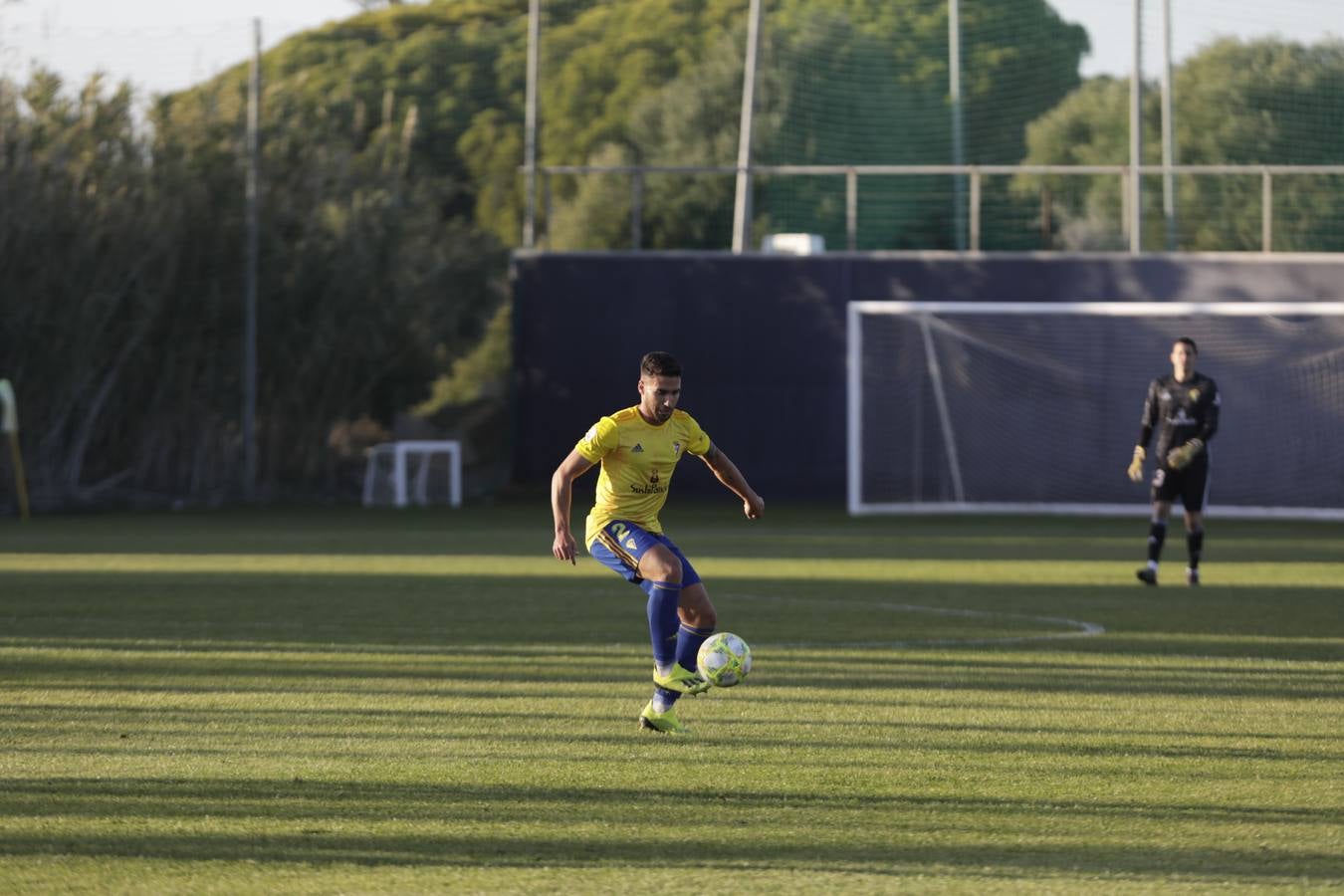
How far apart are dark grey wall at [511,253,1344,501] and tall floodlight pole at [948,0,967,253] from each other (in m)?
2.58

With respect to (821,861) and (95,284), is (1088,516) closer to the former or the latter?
(95,284)

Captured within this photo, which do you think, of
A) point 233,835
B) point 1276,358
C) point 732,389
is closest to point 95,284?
point 732,389

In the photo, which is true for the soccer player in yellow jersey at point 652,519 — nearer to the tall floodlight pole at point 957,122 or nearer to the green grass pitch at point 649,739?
the green grass pitch at point 649,739

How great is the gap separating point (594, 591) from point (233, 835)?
9563mm

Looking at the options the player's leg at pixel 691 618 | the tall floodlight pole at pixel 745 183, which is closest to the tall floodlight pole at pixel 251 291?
the tall floodlight pole at pixel 745 183

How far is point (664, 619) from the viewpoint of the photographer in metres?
8.61

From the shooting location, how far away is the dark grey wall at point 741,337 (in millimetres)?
30438

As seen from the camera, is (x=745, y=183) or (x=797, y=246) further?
(x=745, y=183)

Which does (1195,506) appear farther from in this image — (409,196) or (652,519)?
(409,196)

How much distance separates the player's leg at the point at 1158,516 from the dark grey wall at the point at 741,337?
13716 millimetres

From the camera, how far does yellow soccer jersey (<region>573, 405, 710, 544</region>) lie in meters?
8.69

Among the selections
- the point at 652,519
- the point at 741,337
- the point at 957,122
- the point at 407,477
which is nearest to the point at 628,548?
the point at 652,519

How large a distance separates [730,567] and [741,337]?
12655 millimetres

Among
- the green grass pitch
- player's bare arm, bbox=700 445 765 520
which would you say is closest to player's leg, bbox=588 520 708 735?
the green grass pitch
